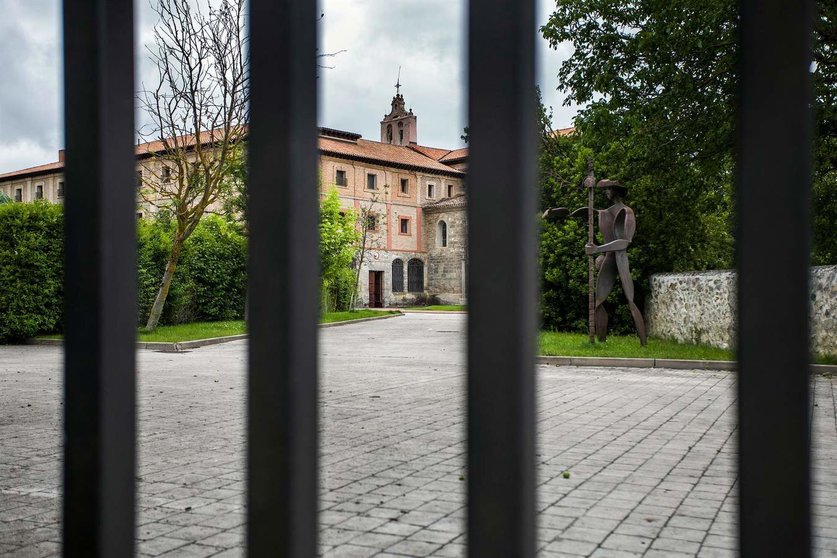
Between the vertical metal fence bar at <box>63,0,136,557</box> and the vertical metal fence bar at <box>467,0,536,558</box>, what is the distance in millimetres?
442

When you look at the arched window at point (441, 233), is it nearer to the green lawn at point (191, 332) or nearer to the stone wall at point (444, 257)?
the stone wall at point (444, 257)

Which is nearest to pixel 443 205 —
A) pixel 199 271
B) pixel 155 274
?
pixel 199 271

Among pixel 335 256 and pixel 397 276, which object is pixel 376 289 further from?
pixel 335 256

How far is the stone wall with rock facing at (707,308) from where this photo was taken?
41.8 ft

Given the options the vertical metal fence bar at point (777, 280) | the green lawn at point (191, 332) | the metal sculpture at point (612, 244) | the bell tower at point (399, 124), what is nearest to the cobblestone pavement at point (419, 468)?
the vertical metal fence bar at point (777, 280)

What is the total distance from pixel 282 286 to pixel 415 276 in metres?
52.3

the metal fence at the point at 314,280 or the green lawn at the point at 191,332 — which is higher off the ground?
the metal fence at the point at 314,280

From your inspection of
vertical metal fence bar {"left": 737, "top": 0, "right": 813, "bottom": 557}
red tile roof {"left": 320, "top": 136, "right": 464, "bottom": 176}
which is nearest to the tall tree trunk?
vertical metal fence bar {"left": 737, "top": 0, "right": 813, "bottom": 557}

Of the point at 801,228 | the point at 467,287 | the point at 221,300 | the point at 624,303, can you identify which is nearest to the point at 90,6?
the point at 467,287

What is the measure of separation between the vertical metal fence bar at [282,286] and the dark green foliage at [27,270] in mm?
19973

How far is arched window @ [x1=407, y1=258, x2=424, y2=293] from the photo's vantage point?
173 ft

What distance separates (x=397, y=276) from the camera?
52.1 metres

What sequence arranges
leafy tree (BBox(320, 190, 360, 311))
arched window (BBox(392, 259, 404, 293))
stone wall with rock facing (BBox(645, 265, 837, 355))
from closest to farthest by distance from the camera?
stone wall with rock facing (BBox(645, 265, 837, 355)), leafy tree (BBox(320, 190, 360, 311)), arched window (BBox(392, 259, 404, 293))

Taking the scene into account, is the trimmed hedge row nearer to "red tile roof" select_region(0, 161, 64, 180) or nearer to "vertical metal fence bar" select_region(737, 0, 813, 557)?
"vertical metal fence bar" select_region(737, 0, 813, 557)
